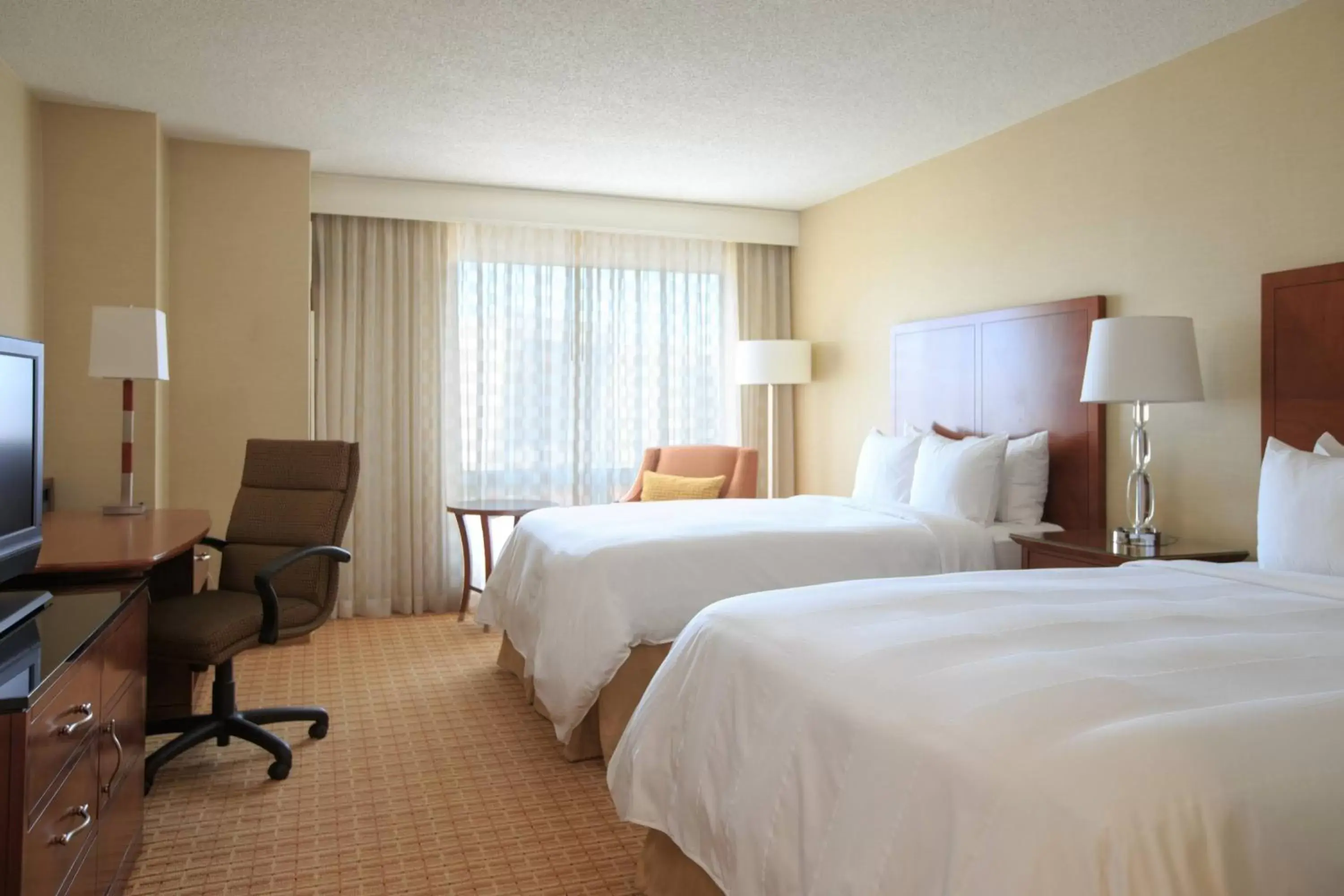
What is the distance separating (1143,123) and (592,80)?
2308mm

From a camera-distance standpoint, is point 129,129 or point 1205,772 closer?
point 1205,772

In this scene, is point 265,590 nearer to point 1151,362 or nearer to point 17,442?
point 17,442

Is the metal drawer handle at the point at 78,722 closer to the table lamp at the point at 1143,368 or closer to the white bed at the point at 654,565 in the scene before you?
the white bed at the point at 654,565

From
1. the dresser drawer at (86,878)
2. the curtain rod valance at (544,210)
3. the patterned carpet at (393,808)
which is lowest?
the patterned carpet at (393,808)

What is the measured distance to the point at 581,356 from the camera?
617 cm

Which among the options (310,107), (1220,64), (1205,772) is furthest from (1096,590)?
(310,107)

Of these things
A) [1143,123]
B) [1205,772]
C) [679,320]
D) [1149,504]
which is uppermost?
[1143,123]

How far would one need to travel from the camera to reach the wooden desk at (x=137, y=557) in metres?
2.61

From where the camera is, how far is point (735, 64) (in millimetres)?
3750

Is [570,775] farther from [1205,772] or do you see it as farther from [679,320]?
[679,320]

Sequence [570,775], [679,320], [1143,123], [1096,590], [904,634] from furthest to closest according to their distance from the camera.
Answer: [679,320] → [1143,123] → [570,775] → [1096,590] → [904,634]

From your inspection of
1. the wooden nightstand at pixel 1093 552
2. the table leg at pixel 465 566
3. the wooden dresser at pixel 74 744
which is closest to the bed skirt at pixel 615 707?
the wooden dresser at pixel 74 744

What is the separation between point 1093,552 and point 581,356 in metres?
3.65

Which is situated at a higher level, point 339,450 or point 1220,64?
point 1220,64
